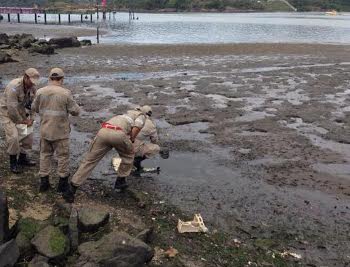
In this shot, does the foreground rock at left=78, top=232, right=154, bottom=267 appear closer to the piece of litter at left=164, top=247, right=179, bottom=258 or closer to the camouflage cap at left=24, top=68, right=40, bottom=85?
the piece of litter at left=164, top=247, right=179, bottom=258

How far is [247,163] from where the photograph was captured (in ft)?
36.3

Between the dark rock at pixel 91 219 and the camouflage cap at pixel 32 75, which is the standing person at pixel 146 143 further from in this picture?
the dark rock at pixel 91 219

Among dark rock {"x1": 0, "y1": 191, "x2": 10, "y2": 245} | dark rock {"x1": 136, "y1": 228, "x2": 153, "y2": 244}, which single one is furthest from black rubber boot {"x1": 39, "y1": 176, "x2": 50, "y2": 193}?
dark rock {"x1": 136, "y1": 228, "x2": 153, "y2": 244}

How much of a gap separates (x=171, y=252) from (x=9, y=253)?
224 cm

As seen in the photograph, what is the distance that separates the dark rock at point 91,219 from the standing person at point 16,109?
2659 mm

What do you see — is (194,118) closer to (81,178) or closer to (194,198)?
(194,198)

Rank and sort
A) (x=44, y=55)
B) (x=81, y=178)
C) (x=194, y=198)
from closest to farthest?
(x=81, y=178) < (x=194, y=198) < (x=44, y=55)

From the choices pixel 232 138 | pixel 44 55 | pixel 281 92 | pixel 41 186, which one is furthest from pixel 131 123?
pixel 44 55

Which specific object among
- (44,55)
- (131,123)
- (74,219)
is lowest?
(44,55)

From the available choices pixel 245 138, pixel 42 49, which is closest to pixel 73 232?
pixel 245 138

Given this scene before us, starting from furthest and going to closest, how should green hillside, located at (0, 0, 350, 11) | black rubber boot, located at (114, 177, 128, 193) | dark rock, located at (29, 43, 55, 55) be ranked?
1. green hillside, located at (0, 0, 350, 11)
2. dark rock, located at (29, 43, 55, 55)
3. black rubber boot, located at (114, 177, 128, 193)

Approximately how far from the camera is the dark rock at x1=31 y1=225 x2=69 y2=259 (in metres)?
5.99

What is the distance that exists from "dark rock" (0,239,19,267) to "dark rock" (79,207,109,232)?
1165 mm

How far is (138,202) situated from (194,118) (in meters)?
7.17
